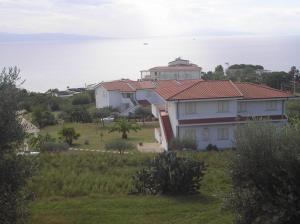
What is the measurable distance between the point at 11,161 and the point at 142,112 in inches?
1942

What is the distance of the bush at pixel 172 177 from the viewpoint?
14.6m

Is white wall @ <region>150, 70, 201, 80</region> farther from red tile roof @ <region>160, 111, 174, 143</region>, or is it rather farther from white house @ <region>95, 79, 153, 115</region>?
red tile roof @ <region>160, 111, 174, 143</region>

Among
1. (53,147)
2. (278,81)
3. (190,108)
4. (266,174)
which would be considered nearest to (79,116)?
(190,108)

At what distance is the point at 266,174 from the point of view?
9695mm

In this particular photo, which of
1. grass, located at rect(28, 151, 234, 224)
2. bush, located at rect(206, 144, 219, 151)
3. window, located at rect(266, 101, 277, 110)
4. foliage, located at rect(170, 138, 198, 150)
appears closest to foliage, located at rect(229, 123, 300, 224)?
grass, located at rect(28, 151, 234, 224)

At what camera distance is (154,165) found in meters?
15.1

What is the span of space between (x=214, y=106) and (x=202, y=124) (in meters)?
1.68

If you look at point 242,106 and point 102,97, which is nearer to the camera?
point 242,106

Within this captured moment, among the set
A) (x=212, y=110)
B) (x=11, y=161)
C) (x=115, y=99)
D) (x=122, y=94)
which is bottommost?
(x=11, y=161)

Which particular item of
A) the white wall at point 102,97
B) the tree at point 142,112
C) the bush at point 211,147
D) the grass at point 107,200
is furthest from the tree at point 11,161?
the white wall at point 102,97

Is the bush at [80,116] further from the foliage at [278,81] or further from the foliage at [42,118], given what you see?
the foliage at [278,81]

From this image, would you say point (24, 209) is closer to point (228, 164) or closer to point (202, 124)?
point (228, 164)

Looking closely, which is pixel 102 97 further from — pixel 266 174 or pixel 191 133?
pixel 266 174

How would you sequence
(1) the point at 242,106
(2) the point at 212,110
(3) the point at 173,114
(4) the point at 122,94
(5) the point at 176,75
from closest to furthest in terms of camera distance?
(2) the point at 212,110 < (3) the point at 173,114 < (1) the point at 242,106 < (4) the point at 122,94 < (5) the point at 176,75
